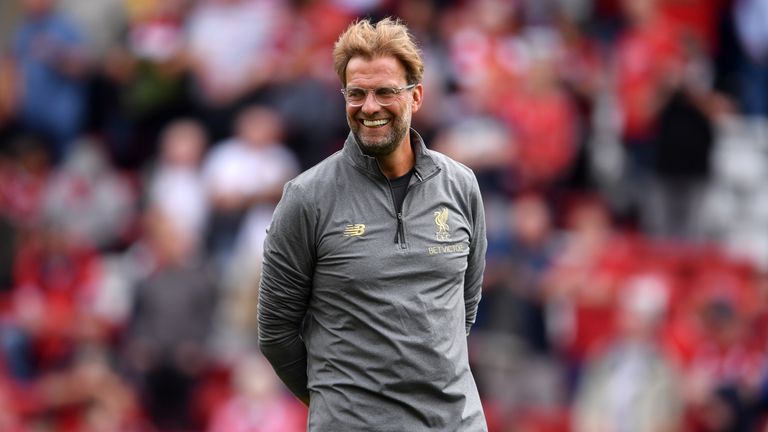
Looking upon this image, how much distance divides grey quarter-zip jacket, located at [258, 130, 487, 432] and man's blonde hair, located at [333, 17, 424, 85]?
0.87 ft

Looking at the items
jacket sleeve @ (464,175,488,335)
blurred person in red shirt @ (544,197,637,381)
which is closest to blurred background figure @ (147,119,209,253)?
blurred person in red shirt @ (544,197,637,381)

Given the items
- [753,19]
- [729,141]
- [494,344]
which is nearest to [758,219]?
[729,141]

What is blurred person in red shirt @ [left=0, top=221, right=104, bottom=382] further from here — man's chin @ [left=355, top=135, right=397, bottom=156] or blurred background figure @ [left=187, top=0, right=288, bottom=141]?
man's chin @ [left=355, top=135, right=397, bottom=156]

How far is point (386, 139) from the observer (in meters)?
4.57

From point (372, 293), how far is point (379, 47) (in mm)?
742

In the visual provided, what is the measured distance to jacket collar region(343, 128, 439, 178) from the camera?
464cm

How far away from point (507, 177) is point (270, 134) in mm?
2058

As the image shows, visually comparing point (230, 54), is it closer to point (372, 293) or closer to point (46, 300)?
point (46, 300)

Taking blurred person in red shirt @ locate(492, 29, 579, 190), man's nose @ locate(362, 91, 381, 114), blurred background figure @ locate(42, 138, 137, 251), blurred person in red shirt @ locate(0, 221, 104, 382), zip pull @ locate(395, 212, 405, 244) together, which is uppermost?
man's nose @ locate(362, 91, 381, 114)

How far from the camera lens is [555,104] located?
498 inches

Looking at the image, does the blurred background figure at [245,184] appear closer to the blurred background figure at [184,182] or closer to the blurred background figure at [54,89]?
the blurred background figure at [184,182]

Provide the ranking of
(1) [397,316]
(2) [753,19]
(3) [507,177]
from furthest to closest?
(2) [753,19], (3) [507,177], (1) [397,316]

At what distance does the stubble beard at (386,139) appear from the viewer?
4.57 m

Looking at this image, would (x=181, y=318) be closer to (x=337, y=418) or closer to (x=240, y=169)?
(x=240, y=169)
